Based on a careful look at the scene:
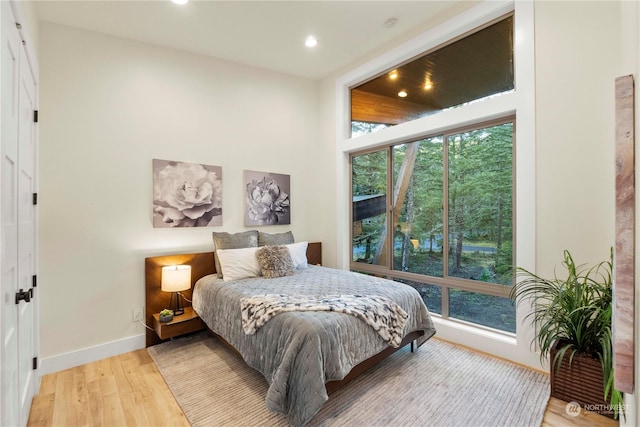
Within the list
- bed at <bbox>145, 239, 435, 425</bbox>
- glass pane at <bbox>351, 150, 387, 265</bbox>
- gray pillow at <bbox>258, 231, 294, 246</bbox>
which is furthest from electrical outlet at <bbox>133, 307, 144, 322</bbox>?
glass pane at <bbox>351, 150, 387, 265</bbox>

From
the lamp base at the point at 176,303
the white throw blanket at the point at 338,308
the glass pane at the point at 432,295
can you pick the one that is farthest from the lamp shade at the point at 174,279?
the glass pane at the point at 432,295

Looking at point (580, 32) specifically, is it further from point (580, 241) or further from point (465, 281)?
point (465, 281)

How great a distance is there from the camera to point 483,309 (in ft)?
9.43

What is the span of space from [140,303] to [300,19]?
332 centimetres

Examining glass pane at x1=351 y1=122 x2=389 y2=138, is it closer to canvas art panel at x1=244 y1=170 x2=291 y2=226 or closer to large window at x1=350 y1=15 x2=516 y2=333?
large window at x1=350 y1=15 x2=516 y2=333

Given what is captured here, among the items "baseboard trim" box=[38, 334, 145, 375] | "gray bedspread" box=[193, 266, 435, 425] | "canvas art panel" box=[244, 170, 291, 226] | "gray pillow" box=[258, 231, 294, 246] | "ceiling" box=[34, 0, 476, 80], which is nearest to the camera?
"gray bedspread" box=[193, 266, 435, 425]

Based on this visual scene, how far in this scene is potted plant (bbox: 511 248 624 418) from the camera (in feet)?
5.97

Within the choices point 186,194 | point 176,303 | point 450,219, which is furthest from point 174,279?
point 450,219

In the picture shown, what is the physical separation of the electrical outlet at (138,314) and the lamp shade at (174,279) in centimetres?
42

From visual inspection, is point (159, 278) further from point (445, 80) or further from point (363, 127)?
point (445, 80)

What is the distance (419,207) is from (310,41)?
226 cm

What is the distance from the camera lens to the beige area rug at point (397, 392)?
1.87 meters

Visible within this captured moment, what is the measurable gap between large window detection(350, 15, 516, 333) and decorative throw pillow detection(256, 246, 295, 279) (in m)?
1.24

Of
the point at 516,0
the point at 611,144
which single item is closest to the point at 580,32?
the point at 516,0
